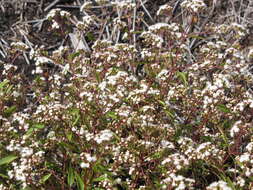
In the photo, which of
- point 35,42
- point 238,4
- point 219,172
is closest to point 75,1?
point 35,42

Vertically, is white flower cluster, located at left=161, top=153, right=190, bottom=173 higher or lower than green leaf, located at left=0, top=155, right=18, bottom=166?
higher

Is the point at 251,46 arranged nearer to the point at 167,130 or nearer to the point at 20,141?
the point at 167,130

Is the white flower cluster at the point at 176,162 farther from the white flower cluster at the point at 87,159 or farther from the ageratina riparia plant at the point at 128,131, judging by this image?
the white flower cluster at the point at 87,159

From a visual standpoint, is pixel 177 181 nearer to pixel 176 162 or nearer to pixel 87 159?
pixel 176 162

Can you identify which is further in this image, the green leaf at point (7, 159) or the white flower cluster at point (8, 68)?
the white flower cluster at point (8, 68)

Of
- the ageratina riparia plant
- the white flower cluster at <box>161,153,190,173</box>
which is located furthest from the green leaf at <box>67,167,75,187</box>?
the white flower cluster at <box>161,153,190,173</box>

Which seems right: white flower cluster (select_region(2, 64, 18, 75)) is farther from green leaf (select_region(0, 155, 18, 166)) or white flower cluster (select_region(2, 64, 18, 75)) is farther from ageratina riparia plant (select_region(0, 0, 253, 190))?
green leaf (select_region(0, 155, 18, 166))

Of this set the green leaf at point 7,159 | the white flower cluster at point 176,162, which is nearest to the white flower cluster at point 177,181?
the white flower cluster at point 176,162

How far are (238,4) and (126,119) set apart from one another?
5.12 meters

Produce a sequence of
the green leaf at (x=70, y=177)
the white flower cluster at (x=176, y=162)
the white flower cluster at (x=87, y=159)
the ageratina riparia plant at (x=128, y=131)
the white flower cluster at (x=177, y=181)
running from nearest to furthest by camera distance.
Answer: the white flower cluster at (x=177, y=181), the white flower cluster at (x=87, y=159), the white flower cluster at (x=176, y=162), the ageratina riparia plant at (x=128, y=131), the green leaf at (x=70, y=177)

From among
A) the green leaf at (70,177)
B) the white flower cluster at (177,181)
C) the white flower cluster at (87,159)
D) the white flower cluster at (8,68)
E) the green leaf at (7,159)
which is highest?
the white flower cluster at (8,68)

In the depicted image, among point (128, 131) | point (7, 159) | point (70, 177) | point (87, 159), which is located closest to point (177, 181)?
point (87, 159)

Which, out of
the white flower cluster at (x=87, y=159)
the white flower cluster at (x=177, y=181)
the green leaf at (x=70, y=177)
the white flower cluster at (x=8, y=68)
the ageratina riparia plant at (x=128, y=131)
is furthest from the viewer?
the white flower cluster at (x=8, y=68)

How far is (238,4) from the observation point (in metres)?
8.56
